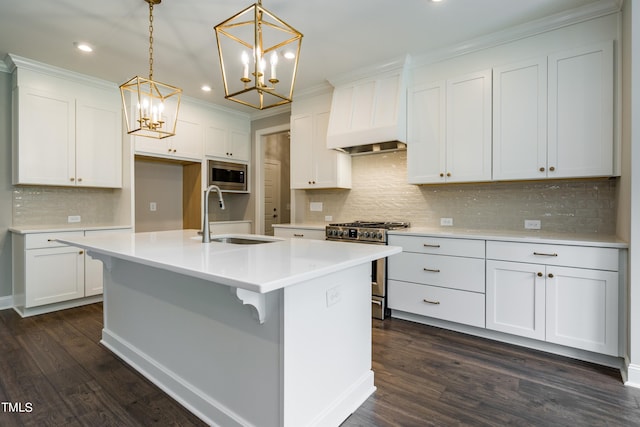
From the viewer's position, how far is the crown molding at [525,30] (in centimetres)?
250

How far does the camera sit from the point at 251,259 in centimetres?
153

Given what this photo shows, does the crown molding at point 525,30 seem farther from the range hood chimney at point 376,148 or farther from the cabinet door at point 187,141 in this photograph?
the cabinet door at point 187,141

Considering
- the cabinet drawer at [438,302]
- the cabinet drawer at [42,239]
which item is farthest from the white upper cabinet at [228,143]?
the cabinet drawer at [438,302]

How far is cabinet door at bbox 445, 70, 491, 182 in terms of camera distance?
119 inches

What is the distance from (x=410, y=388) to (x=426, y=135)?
2.33 m

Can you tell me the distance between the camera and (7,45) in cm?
312

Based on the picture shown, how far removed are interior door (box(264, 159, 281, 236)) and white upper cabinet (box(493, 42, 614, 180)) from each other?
12.8 feet

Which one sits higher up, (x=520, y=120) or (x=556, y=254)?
(x=520, y=120)

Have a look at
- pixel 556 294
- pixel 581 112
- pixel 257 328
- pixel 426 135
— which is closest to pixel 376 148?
pixel 426 135

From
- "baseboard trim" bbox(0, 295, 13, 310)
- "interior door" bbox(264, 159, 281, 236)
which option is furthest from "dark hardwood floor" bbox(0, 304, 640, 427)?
"interior door" bbox(264, 159, 281, 236)

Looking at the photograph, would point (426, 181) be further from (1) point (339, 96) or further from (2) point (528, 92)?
(1) point (339, 96)

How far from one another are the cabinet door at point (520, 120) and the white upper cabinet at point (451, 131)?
0.27 ft

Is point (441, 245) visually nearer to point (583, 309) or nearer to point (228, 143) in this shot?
point (583, 309)

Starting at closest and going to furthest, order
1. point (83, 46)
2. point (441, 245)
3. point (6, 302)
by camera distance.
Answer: point (441, 245)
point (83, 46)
point (6, 302)
